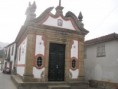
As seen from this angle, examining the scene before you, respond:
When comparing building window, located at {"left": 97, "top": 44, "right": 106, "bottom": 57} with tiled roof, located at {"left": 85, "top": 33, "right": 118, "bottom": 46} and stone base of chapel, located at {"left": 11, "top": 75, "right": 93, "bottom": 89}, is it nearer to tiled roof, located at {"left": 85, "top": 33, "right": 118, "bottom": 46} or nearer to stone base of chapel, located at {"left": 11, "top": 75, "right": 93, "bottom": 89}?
tiled roof, located at {"left": 85, "top": 33, "right": 118, "bottom": 46}

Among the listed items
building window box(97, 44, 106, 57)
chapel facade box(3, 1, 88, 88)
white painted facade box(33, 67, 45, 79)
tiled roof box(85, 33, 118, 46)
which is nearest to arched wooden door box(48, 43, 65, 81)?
chapel facade box(3, 1, 88, 88)

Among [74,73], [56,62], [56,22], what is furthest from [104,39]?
[56,62]

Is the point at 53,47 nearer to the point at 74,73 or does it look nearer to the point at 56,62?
the point at 56,62

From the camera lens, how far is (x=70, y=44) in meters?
14.9

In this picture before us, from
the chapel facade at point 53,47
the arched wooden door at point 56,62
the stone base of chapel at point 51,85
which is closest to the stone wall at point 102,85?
the stone base of chapel at point 51,85

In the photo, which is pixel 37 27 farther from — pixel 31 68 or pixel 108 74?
pixel 108 74

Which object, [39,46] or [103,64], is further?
[103,64]

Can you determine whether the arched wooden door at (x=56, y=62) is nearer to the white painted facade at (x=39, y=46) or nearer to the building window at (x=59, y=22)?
the white painted facade at (x=39, y=46)

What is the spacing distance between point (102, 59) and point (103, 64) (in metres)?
0.51

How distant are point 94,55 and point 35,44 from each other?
7204 mm

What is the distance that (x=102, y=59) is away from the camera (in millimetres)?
16438

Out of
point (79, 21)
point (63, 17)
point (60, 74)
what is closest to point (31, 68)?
point (60, 74)

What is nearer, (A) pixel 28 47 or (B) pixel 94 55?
(A) pixel 28 47

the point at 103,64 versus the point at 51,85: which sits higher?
the point at 103,64
